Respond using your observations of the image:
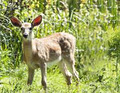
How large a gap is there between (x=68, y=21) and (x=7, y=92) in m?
4.87

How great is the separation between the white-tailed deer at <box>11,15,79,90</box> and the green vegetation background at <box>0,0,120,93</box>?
33cm

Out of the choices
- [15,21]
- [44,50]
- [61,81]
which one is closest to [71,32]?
[61,81]

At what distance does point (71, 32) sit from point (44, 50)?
2.52m

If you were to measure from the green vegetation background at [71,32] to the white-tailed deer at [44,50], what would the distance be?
0.33m

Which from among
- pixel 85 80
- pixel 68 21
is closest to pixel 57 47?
pixel 85 80

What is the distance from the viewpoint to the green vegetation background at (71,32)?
9.55 metres

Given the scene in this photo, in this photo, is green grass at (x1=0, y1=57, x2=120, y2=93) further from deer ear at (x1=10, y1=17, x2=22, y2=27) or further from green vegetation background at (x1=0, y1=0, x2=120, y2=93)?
deer ear at (x1=10, y1=17, x2=22, y2=27)

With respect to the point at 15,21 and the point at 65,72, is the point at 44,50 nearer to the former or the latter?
the point at 15,21

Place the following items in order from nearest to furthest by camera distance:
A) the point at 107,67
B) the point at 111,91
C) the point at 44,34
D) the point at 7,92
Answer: the point at 7,92 < the point at 111,91 < the point at 107,67 < the point at 44,34

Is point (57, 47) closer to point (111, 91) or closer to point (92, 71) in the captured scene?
point (92, 71)

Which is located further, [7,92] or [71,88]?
[71,88]

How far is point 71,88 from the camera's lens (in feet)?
26.6

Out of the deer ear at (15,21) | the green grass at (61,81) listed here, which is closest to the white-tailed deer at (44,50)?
the deer ear at (15,21)

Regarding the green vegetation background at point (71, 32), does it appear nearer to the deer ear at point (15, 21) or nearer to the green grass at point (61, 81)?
the green grass at point (61, 81)
